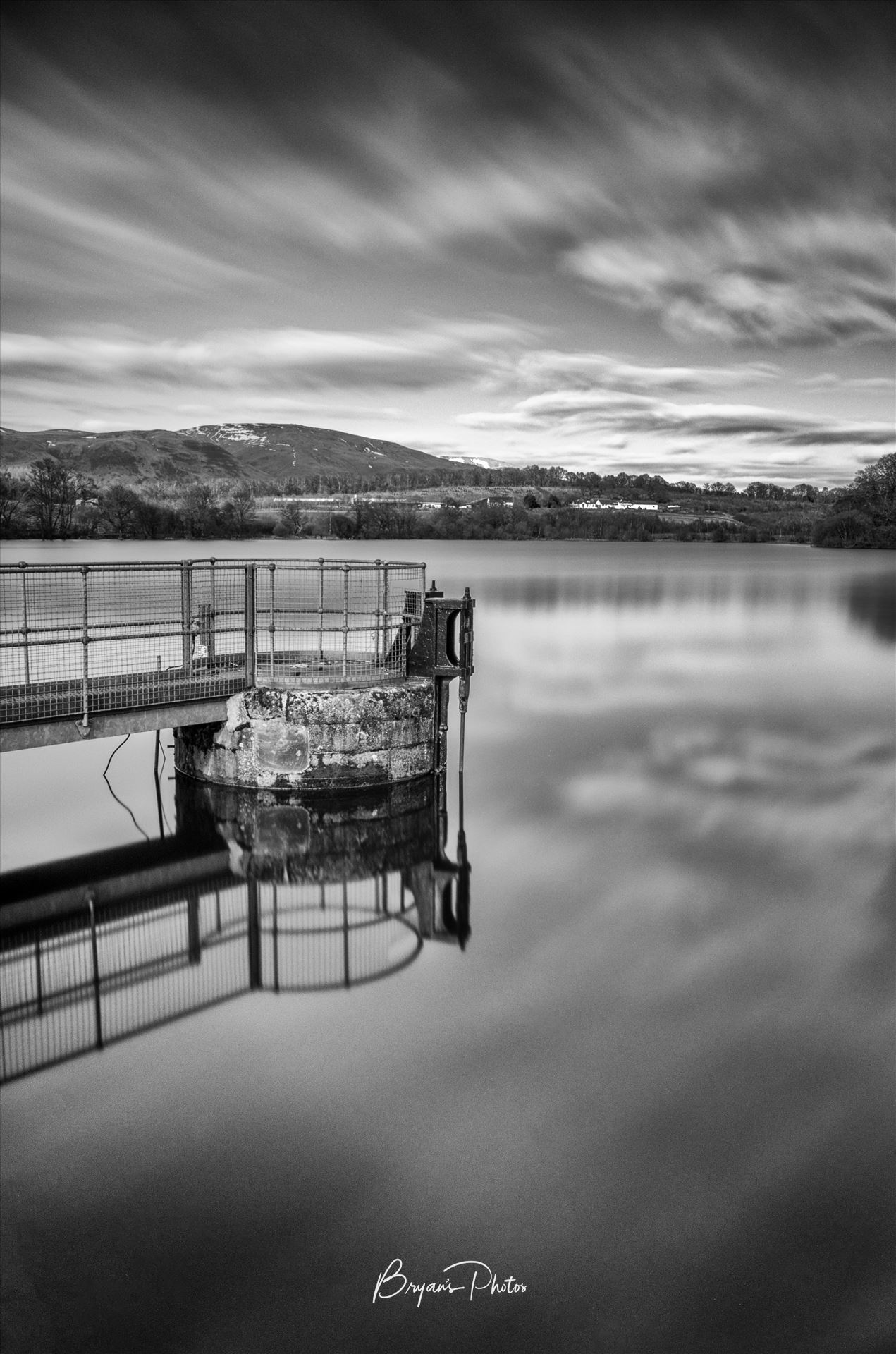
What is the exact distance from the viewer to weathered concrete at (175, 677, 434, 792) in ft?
40.2

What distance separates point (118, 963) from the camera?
27.1ft

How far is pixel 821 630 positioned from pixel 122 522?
73464 millimetres

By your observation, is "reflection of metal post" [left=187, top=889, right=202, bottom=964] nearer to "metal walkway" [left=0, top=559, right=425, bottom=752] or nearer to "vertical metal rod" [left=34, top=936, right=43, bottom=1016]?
"vertical metal rod" [left=34, top=936, right=43, bottom=1016]

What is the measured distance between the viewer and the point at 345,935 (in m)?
9.22

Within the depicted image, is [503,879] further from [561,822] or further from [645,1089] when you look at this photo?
[645,1089]

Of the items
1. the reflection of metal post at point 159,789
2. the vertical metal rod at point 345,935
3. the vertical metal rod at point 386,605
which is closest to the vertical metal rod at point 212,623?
the reflection of metal post at point 159,789

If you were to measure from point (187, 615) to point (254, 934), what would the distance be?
519 cm

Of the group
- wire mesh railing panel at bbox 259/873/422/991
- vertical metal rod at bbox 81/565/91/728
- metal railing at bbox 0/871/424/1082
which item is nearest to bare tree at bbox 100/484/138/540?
vertical metal rod at bbox 81/565/91/728

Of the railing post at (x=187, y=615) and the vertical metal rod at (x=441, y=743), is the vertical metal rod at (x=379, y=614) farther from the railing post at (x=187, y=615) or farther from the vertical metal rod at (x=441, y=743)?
the railing post at (x=187, y=615)

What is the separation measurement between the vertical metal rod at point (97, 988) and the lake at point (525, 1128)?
269mm

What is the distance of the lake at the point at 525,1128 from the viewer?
478 centimetres

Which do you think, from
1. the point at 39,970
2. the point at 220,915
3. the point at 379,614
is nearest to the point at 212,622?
the point at 379,614
